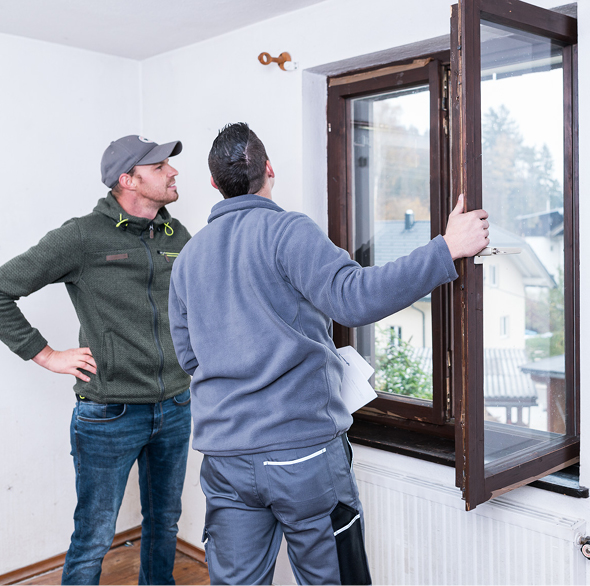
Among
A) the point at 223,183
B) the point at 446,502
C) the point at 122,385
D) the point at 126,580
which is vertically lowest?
the point at 126,580

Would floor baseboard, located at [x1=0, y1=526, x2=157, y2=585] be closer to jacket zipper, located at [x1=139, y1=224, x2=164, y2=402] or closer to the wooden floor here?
the wooden floor

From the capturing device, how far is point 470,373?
151cm

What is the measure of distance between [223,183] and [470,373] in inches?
29.2

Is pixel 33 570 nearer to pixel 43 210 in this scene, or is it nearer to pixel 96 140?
pixel 43 210

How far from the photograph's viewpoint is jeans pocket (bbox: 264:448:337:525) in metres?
1.38

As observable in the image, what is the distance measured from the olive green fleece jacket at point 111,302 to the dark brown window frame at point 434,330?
0.71 metres

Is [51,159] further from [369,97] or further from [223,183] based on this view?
[223,183]

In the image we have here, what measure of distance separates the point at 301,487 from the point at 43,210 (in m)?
1.93

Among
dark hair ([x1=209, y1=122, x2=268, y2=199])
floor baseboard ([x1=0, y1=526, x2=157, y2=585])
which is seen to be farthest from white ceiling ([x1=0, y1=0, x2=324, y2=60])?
floor baseboard ([x1=0, y1=526, x2=157, y2=585])

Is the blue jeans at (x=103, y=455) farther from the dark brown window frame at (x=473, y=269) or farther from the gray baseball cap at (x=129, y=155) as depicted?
the dark brown window frame at (x=473, y=269)

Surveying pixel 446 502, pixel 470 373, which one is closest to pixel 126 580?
pixel 446 502

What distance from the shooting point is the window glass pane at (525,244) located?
1.81 meters

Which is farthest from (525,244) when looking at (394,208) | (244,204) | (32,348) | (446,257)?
(32,348)

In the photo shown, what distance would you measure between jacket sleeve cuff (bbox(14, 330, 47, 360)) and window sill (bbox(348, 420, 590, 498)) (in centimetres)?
112
